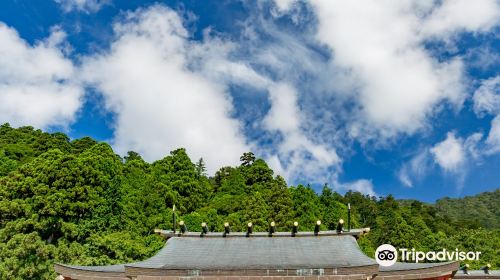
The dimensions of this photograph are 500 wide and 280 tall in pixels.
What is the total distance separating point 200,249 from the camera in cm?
1838

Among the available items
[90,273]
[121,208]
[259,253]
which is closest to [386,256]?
[259,253]

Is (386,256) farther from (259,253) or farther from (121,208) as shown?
(121,208)

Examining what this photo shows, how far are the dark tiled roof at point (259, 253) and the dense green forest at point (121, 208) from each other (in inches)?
475

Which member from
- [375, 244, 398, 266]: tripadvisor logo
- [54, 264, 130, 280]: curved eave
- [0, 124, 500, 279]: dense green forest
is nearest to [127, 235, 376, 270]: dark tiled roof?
[375, 244, 398, 266]: tripadvisor logo

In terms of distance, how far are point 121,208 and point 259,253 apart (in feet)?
64.4

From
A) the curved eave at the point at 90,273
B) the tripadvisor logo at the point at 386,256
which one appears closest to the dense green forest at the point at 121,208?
the curved eave at the point at 90,273

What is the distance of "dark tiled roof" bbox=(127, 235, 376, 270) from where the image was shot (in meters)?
16.3

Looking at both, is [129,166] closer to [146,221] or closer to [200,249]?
[146,221]

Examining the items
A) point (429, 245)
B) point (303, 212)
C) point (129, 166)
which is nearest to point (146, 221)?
point (129, 166)

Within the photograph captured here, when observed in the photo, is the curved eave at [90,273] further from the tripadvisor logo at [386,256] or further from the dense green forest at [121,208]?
the dense green forest at [121,208]

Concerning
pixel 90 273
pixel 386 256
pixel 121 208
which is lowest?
pixel 90 273

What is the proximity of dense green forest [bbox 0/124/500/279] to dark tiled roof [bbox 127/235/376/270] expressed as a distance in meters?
12.1

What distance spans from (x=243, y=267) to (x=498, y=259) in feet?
90.6

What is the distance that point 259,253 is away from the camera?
58.2 ft
